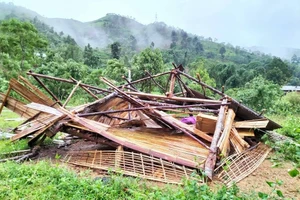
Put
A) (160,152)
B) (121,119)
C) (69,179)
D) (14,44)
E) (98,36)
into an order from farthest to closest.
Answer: (98,36)
(14,44)
(121,119)
(160,152)
(69,179)

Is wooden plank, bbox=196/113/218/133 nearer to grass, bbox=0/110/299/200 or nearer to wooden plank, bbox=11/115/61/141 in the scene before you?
grass, bbox=0/110/299/200

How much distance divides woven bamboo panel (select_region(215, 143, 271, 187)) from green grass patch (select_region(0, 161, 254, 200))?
677 millimetres

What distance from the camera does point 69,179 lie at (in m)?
3.70

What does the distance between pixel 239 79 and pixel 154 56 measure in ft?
72.3

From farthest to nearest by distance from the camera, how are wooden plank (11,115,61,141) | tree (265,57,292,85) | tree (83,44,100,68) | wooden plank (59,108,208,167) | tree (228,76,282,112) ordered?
tree (83,44,100,68)
tree (265,57,292,85)
tree (228,76,282,112)
wooden plank (11,115,61,141)
wooden plank (59,108,208,167)

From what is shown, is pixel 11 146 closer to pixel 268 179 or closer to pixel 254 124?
pixel 268 179

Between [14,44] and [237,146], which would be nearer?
[237,146]

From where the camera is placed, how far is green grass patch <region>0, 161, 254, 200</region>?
3260 mm

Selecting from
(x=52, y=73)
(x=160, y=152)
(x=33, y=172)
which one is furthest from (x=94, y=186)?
(x=52, y=73)

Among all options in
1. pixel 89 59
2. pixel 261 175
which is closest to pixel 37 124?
pixel 261 175

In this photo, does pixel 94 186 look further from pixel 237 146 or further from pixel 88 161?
pixel 237 146

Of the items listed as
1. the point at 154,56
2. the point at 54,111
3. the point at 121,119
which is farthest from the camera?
the point at 154,56

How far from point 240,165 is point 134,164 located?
1826 mm

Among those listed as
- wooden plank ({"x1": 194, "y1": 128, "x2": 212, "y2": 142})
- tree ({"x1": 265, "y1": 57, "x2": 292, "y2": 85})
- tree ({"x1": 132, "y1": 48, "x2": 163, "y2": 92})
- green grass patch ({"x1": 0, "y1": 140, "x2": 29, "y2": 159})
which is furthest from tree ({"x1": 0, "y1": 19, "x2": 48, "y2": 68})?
tree ({"x1": 265, "y1": 57, "x2": 292, "y2": 85})
